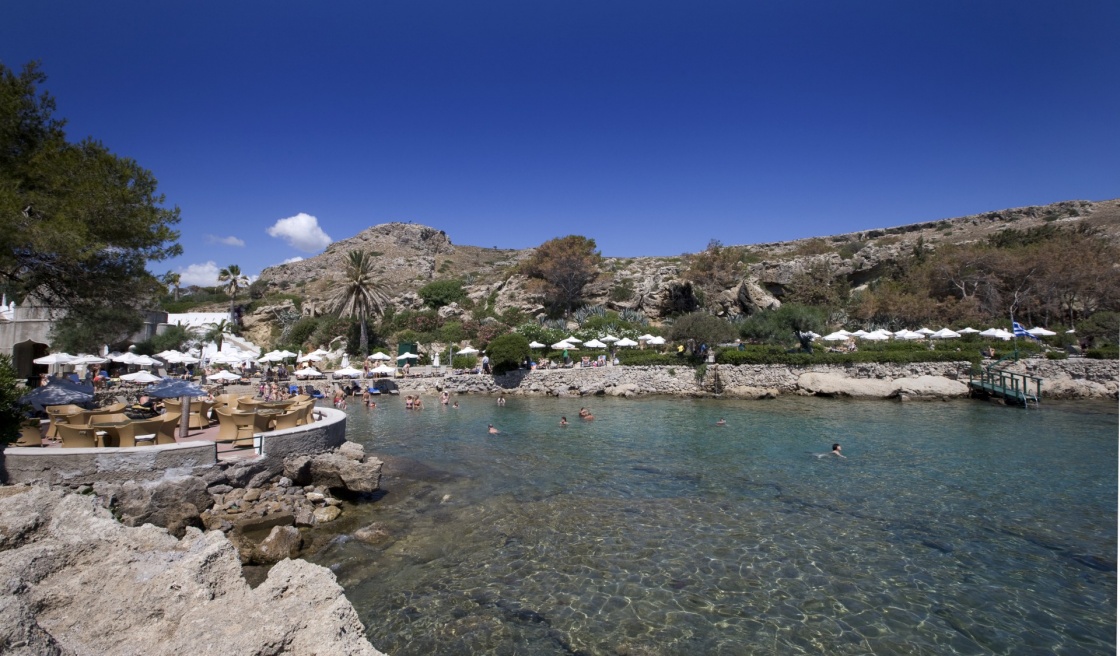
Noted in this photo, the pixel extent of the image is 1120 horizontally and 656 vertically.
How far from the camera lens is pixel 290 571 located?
3.96 meters

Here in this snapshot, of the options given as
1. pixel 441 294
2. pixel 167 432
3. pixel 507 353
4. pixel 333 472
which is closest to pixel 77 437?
pixel 167 432

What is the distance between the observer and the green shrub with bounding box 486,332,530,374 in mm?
34188

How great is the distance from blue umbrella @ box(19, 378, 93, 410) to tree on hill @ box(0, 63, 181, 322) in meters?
2.25

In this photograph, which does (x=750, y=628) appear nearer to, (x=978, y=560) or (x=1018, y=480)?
(x=978, y=560)

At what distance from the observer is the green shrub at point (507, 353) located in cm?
3419

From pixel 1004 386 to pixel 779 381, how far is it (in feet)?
33.4

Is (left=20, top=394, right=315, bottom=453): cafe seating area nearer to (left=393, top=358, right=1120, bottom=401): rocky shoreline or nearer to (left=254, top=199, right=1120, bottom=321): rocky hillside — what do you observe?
(left=393, top=358, right=1120, bottom=401): rocky shoreline

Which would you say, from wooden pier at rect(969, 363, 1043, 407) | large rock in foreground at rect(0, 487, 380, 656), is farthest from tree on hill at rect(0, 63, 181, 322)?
wooden pier at rect(969, 363, 1043, 407)

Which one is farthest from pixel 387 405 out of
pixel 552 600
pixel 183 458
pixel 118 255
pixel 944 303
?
pixel 944 303

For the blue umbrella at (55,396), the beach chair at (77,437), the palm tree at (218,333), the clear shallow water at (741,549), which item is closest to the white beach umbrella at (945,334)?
the clear shallow water at (741,549)

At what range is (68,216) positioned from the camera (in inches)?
442

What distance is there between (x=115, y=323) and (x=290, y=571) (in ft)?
123

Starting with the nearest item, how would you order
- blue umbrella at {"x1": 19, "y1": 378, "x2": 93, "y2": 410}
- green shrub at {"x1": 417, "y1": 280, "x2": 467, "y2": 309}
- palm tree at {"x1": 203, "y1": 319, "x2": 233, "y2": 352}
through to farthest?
blue umbrella at {"x1": 19, "y1": 378, "x2": 93, "y2": 410}
palm tree at {"x1": 203, "y1": 319, "x2": 233, "y2": 352}
green shrub at {"x1": 417, "y1": 280, "x2": 467, "y2": 309}

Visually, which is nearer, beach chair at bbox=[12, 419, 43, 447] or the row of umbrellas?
beach chair at bbox=[12, 419, 43, 447]
